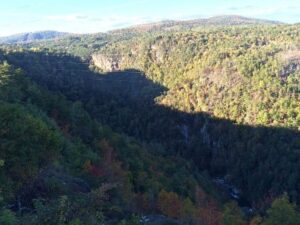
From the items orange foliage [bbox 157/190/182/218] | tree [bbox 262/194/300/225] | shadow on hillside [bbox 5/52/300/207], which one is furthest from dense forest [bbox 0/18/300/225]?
shadow on hillside [bbox 5/52/300/207]

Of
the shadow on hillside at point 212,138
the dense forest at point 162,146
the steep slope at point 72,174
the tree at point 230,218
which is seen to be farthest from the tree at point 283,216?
the shadow on hillside at point 212,138

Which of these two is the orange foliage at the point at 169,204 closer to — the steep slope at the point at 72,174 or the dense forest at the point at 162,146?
the steep slope at the point at 72,174

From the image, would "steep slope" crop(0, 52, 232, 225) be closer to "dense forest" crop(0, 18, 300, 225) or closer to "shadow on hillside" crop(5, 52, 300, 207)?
"dense forest" crop(0, 18, 300, 225)

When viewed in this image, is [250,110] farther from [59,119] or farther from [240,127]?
[59,119]

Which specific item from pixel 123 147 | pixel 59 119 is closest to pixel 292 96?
pixel 123 147

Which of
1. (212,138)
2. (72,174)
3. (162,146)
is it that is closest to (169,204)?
(72,174)

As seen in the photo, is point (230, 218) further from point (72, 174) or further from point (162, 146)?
point (162, 146)

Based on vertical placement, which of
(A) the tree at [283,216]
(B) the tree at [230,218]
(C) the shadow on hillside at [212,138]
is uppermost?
(A) the tree at [283,216]
